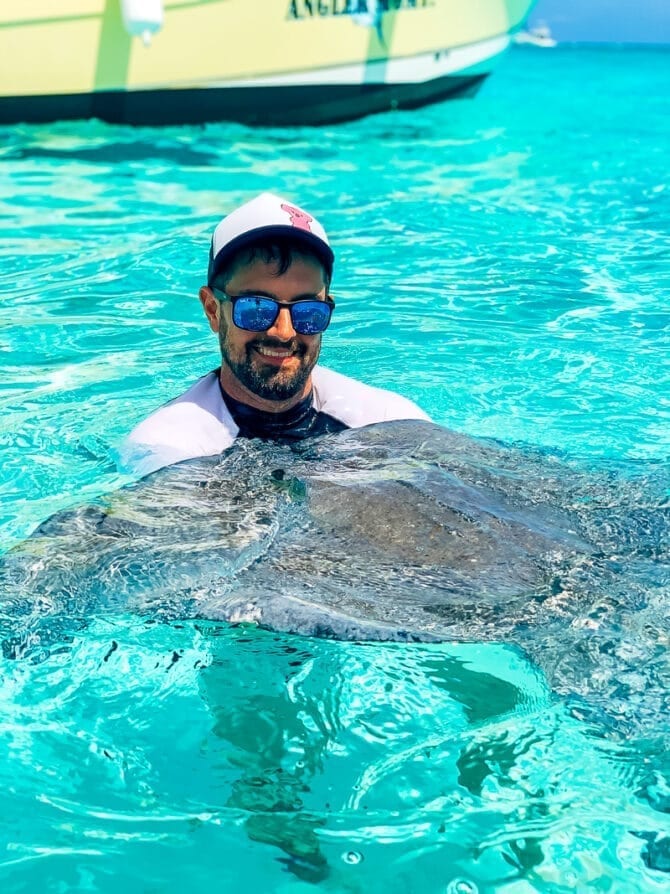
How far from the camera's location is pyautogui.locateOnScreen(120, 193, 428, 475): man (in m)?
3.94

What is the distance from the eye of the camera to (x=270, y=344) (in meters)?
3.99

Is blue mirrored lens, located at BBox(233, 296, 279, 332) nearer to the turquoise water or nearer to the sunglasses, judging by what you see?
the sunglasses

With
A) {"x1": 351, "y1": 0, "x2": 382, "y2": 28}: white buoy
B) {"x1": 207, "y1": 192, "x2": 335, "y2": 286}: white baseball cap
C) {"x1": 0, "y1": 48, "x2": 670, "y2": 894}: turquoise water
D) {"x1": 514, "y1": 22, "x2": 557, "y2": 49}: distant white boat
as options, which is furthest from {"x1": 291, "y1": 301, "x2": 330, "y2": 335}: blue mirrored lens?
{"x1": 514, "y1": 22, "x2": 557, "y2": 49}: distant white boat

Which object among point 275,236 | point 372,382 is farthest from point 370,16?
point 275,236

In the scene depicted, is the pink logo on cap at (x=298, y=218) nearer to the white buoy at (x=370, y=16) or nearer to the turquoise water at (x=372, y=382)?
the turquoise water at (x=372, y=382)

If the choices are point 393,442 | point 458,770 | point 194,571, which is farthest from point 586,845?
point 393,442

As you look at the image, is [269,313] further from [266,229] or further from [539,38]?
[539,38]

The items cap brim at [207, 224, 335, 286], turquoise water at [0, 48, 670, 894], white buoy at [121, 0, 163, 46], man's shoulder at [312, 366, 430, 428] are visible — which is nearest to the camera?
turquoise water at [0, 48, 670, 894]

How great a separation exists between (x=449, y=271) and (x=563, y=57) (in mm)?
20332

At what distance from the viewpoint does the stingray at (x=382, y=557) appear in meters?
2.97

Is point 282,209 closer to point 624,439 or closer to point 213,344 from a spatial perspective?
point 624,439

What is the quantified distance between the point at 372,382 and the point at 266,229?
7.28 ft

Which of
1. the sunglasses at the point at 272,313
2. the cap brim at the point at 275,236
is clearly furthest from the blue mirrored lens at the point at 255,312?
the cap brim at the point at 275,236

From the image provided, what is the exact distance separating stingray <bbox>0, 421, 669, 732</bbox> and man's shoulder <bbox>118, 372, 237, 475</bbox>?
124 millimetres
